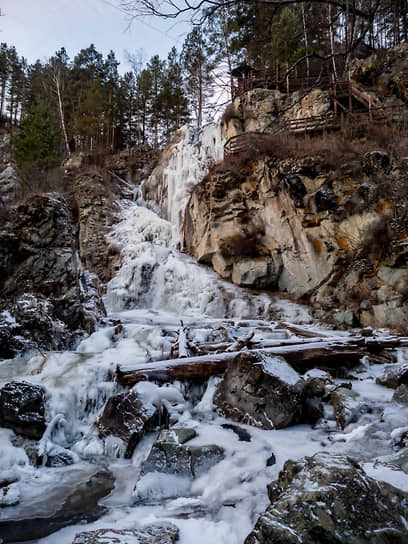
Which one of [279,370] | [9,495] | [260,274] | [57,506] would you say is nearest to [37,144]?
[260,274]

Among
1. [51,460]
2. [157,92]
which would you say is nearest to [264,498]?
[51,460]

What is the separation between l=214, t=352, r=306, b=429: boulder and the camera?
14.7 feet

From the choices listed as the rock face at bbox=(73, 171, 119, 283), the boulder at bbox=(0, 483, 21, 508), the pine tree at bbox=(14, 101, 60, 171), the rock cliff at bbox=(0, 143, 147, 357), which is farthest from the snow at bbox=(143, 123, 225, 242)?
the boulder at bbox=(0, 483, 21, 508)

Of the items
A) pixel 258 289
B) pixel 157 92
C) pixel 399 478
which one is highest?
pixel 157 92

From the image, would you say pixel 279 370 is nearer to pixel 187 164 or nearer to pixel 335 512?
pixel 335 512

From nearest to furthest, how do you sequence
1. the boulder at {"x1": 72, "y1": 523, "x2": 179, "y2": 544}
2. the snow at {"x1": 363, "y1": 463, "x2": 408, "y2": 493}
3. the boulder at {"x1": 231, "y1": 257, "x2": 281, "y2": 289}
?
1. the snow at {"x1": 363, "y1": 463, "x2": 408, "y2": 493}
2. the boulder at {"x1": 72, "y1": 523, "x2": 179, "y2": 544}
3. the boulder at {"x1": 231, "y1": 257, "x2": 281, "y2": 289}

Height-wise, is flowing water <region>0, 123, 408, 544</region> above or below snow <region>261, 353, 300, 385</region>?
below

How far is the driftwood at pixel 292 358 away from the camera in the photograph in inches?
225

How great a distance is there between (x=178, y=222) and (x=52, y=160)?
10.2 m

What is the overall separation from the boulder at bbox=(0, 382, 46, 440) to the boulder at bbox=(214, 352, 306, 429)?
2577 millimetres

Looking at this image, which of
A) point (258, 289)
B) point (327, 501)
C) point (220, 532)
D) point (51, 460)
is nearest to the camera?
point (327, 501)

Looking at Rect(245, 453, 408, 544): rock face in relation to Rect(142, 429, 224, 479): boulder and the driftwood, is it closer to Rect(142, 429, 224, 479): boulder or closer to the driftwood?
Rect(142, 429, 224, 479): boulder

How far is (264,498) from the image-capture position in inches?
117

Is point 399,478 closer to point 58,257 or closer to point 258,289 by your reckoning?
point 58,257
